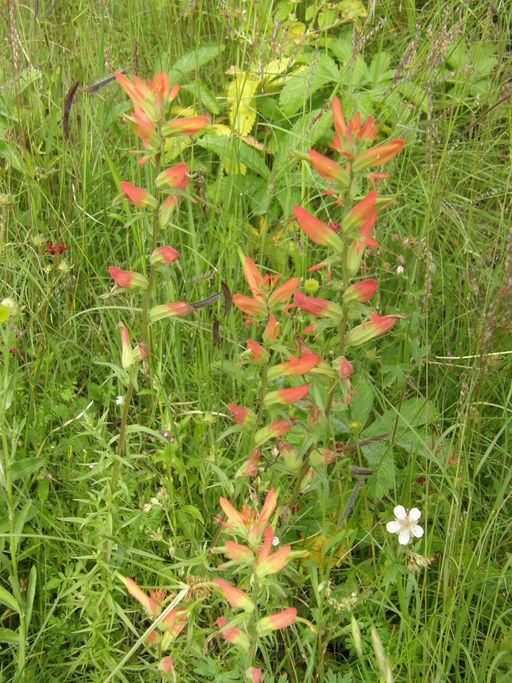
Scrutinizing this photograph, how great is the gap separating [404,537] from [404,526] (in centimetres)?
3

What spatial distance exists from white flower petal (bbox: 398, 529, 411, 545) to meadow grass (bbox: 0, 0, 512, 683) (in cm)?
7

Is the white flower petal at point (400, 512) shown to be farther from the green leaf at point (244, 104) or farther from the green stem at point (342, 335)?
the green leaf at point (244, 104)

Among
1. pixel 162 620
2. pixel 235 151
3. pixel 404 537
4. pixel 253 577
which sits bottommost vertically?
pixel 404 537

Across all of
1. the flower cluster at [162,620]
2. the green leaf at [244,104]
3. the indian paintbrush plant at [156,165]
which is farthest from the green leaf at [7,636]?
the green leaf at [244,104]

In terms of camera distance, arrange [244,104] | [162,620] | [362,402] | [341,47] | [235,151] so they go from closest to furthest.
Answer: [162,620]
[362,402]
[235,151]
[244,104]
[341,47]

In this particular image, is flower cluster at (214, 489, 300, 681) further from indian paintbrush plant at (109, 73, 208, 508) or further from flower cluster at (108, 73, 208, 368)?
flower cluster at (108, 73, 208, 368)

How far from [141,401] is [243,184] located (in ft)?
2.99

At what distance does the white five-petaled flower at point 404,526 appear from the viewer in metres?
1.73

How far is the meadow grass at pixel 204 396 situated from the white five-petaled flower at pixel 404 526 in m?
0.07

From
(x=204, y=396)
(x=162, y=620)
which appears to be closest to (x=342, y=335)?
(x=162, y=620)

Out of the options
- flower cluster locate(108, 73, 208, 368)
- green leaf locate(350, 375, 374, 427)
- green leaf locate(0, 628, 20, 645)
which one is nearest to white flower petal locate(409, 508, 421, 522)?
green leaf locate(350, 375, 374, 427)

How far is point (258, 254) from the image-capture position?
2619 mm

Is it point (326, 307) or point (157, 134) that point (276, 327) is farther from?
point (157, 134)

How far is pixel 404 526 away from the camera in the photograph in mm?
1767
